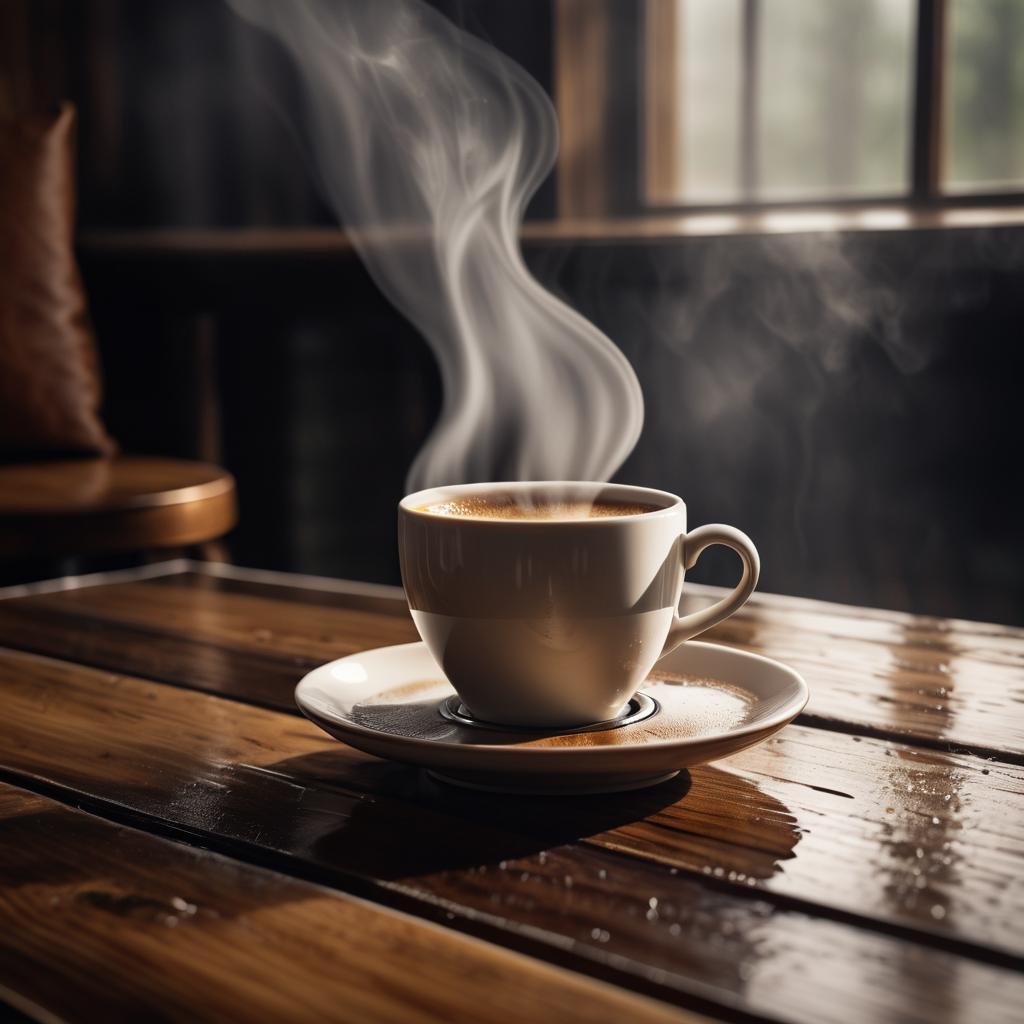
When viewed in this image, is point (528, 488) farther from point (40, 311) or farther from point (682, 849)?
point (40, 311)

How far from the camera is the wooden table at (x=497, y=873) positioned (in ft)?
1.24

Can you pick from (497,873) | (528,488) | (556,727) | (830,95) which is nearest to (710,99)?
(830,95)

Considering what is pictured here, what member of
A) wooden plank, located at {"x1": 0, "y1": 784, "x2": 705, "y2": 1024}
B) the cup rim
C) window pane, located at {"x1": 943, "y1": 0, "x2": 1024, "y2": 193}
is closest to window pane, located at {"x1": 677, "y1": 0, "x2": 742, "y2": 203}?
window pane, located at {"x1": 943, "y1": 0, "x2": 1024, "y2": 193}

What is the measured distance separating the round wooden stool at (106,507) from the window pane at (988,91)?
81.8 inches

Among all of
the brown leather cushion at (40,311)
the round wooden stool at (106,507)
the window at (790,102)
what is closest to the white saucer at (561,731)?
the round wooden stool at (106,507)

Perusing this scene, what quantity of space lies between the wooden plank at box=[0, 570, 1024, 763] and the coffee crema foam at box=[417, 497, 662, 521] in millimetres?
164

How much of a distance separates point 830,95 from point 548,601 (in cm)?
322

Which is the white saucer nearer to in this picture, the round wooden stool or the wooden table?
the wooden table

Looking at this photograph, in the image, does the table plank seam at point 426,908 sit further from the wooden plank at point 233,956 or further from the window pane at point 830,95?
the window pane at point 830,95

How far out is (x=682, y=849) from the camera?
48cm

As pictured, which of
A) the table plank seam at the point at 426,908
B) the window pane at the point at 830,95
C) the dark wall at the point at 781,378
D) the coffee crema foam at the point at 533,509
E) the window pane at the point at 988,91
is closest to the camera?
the table plank seam at the point at 426,908

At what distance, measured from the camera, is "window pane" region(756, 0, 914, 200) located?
3.17 metres

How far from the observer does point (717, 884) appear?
448 mm

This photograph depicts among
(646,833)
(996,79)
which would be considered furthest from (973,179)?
(646,833)
